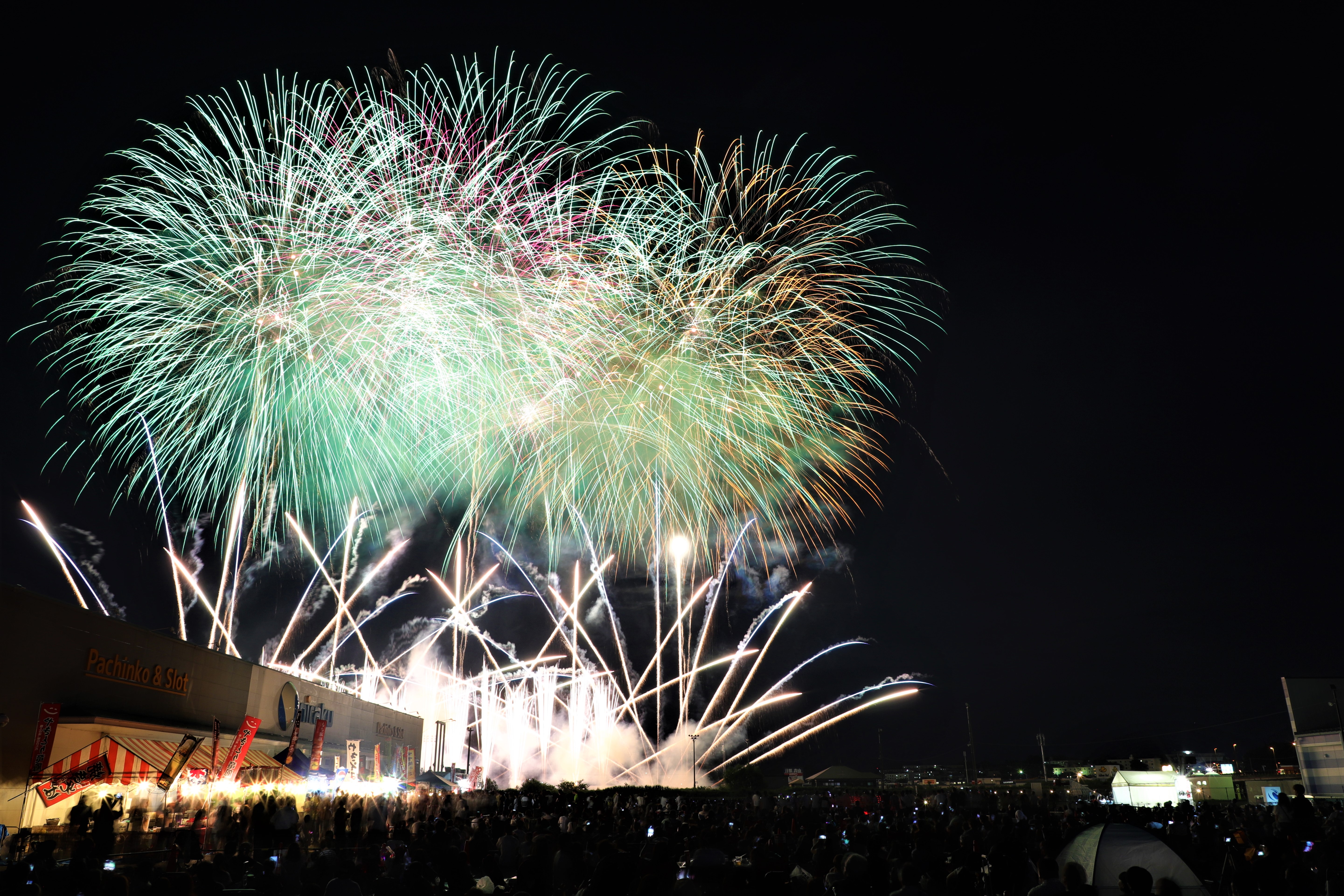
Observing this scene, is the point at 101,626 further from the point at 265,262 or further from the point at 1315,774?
the point at 1315,774

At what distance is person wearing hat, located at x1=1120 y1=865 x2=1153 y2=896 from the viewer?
307 inches

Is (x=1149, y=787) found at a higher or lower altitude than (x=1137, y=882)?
lower

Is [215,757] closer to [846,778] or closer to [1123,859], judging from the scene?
[1123,859]

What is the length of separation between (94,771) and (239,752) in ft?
15.9

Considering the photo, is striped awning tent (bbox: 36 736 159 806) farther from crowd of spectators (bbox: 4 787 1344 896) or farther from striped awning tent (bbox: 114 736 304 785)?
crowd of spectators (bbox: 4 787 1344 896)

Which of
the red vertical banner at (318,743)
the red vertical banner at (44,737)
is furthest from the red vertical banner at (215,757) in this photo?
the red vertical banner at (318,743)

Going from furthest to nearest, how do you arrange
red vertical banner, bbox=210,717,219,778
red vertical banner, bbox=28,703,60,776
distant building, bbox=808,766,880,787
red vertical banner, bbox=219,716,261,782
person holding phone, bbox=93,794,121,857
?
distant building, bbox=808,766,880,787
red vertical banner, bbox=219,716,261,782
red vertical banner, bbox=210,717,219,778
red vertical banner, bbox=28,703,60,776
person holding phone, bbox=93,794,121,857

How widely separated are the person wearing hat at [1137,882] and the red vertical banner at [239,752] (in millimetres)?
20923

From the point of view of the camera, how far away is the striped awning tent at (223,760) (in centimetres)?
1958

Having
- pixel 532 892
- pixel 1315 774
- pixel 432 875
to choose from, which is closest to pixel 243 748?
pixel 432 875

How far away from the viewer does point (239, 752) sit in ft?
74.7

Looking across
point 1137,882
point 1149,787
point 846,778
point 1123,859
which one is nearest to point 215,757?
point 1123,859

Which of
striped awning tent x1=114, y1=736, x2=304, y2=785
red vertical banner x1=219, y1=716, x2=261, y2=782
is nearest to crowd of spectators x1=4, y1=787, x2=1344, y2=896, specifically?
red vertical banner x1=219, y1=716, x2=261, y2=782

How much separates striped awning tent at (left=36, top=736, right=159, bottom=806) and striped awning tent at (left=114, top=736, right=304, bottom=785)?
155 millimetres
